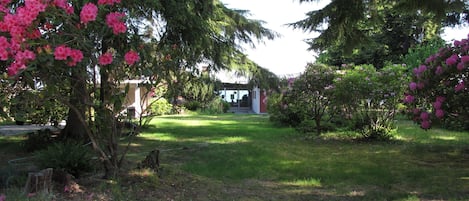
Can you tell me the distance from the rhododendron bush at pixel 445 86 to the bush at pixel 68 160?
485cm

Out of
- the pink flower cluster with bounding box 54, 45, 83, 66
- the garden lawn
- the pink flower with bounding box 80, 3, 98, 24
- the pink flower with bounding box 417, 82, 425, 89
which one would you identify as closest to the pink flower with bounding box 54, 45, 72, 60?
the pink flower cluster with bounding box 54, 45, 83, 66

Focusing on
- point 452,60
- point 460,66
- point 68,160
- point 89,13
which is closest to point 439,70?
point 452,60

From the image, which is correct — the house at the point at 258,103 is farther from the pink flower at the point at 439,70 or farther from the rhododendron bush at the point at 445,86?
the pink flower at the point at 439,70

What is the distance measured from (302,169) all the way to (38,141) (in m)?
5.99

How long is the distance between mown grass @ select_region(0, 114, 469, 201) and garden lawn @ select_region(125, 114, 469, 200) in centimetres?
1

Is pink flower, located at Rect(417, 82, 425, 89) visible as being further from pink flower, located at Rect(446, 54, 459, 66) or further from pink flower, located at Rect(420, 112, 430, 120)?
pink flower, located at Rect(446, 54, 459, 66)

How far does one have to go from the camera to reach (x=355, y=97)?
34.8 ft

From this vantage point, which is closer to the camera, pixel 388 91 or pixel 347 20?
pixel 347 20

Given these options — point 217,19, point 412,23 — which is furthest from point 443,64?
point 412,23

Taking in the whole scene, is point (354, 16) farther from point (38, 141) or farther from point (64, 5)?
point (38, 141)

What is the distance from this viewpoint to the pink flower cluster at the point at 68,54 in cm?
371

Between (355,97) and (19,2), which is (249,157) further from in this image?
(19,2)

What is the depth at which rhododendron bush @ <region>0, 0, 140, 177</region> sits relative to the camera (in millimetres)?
3730

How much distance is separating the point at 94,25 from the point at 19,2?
3.20 meters
